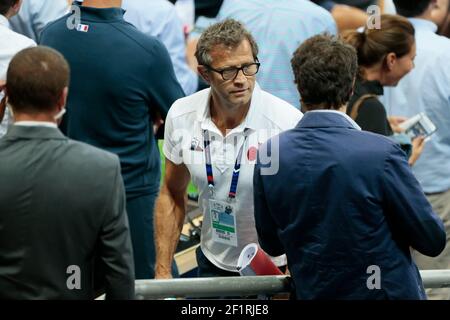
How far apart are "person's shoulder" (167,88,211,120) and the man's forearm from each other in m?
0.35

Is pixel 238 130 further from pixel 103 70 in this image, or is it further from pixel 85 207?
pixel 85 207

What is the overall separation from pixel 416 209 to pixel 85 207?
112cm

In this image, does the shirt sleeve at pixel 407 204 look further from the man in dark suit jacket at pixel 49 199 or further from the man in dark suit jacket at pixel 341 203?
the man in dark suit jacket at pixel 49 199

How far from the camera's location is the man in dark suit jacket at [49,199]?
2986mm

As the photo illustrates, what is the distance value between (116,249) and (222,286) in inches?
19.9

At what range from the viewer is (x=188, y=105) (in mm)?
4035

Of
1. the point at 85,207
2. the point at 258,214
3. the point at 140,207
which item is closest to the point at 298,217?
the point at 258,214

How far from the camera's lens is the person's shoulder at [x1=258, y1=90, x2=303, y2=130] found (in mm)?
3863

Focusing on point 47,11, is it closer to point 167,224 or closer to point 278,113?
point 167,224

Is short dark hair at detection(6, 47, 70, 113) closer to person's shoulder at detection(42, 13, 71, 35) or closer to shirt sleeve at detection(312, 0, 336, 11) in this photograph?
person's shoulder at detection(42, 13, 71, 35)

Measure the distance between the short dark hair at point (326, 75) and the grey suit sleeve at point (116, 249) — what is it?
793mm

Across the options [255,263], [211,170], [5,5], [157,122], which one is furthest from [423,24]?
[255,263]

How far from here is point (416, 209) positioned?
3.18 meters

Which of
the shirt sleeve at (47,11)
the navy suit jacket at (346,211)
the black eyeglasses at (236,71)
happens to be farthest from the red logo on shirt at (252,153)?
the shirt sleeve at (47,11)
